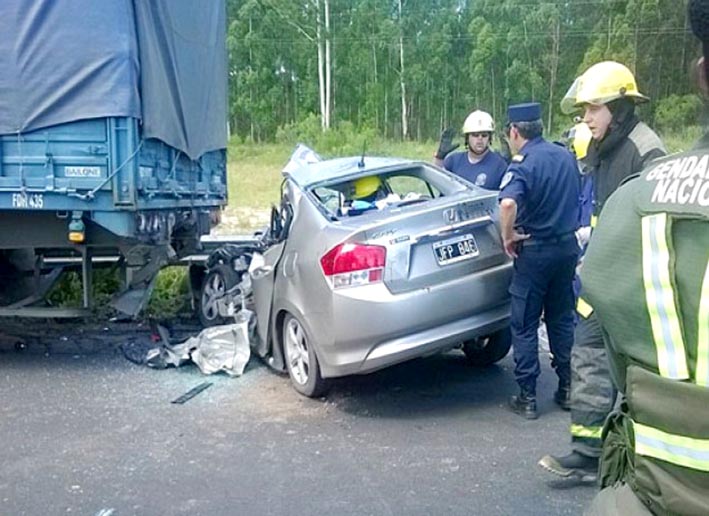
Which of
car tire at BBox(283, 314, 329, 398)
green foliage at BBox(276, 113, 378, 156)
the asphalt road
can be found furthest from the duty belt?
green foliage at BBox(276, 113, 378, 156)

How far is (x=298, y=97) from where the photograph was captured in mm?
45094

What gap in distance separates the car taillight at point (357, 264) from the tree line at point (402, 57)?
34.0 metres

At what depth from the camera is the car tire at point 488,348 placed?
6156 mm

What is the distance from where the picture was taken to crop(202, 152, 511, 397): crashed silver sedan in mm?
5059

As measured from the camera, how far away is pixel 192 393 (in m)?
5.94

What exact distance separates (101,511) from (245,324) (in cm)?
274

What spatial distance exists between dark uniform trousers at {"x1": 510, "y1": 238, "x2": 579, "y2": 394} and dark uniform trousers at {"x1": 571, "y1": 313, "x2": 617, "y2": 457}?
1.00 m

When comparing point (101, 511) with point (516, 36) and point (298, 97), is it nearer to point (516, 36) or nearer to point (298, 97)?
point (516, 36)

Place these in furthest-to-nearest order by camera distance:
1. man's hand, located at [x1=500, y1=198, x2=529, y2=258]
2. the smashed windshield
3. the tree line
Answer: the tree line < the smashed windshield < man's hand, located at [x1=500, y1=198, x2=529, y2=258]

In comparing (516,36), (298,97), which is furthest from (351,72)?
(516,36)

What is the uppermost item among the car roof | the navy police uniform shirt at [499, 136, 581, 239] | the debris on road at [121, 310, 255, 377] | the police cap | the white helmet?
the white helmet

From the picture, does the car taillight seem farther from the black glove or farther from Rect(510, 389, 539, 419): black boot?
the black glove

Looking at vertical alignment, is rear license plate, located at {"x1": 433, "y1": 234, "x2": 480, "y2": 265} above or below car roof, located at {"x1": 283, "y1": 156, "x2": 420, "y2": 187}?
below

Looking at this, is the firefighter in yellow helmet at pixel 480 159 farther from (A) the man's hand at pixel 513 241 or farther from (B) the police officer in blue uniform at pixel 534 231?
(A) the man's hand at pixel 513 241
